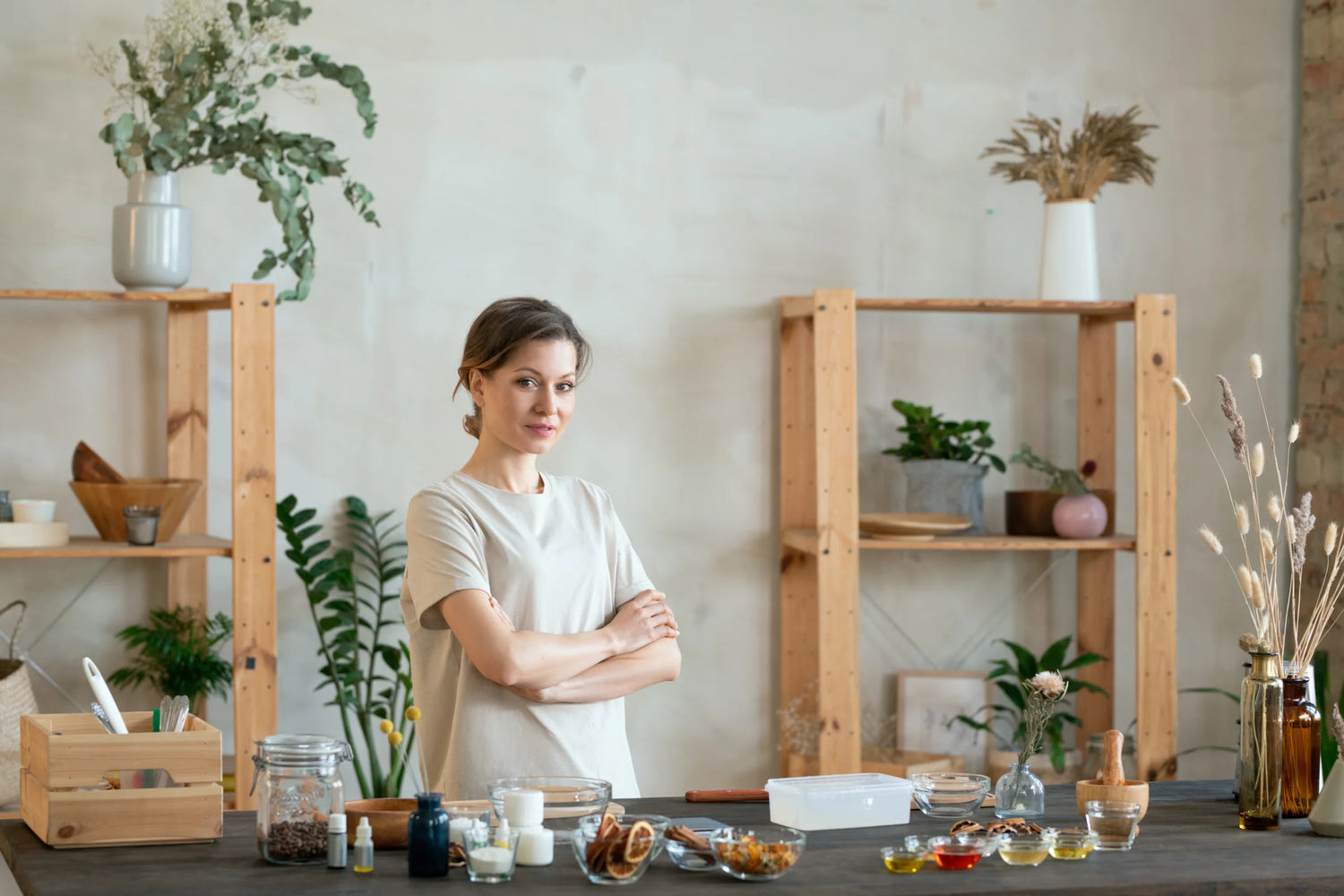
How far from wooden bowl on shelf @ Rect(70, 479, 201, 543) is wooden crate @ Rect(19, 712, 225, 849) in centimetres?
142

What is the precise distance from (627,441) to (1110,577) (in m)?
1.42

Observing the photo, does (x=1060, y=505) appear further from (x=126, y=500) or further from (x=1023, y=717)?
(x=126, y=500)

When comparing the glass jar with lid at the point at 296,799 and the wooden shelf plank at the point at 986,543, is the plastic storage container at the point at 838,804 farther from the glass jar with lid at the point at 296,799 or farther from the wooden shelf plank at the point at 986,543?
the wooden shelf plank at the point at 986,543

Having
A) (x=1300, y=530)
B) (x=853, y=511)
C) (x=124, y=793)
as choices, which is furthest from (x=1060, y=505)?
(x=124, y=793)

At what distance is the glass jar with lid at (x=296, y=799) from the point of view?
1.79 m

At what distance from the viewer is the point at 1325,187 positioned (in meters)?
4.19

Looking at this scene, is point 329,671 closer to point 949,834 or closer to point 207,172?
point 207,172

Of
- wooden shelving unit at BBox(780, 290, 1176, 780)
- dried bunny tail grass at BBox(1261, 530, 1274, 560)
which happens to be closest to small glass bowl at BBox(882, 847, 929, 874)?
dried bunny tail grass at BBox(1261, 530, 1274, 560)

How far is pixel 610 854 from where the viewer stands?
1.70m

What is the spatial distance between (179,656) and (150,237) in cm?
98

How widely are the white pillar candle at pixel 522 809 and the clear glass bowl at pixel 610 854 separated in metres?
0.10

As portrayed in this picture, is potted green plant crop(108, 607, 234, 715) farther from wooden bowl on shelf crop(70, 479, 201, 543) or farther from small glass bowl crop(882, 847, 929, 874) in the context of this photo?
small glass bowl crop(882, 847, 929, 874)

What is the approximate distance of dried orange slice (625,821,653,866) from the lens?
5.60 feet

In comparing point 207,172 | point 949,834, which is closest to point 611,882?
point 949,834
